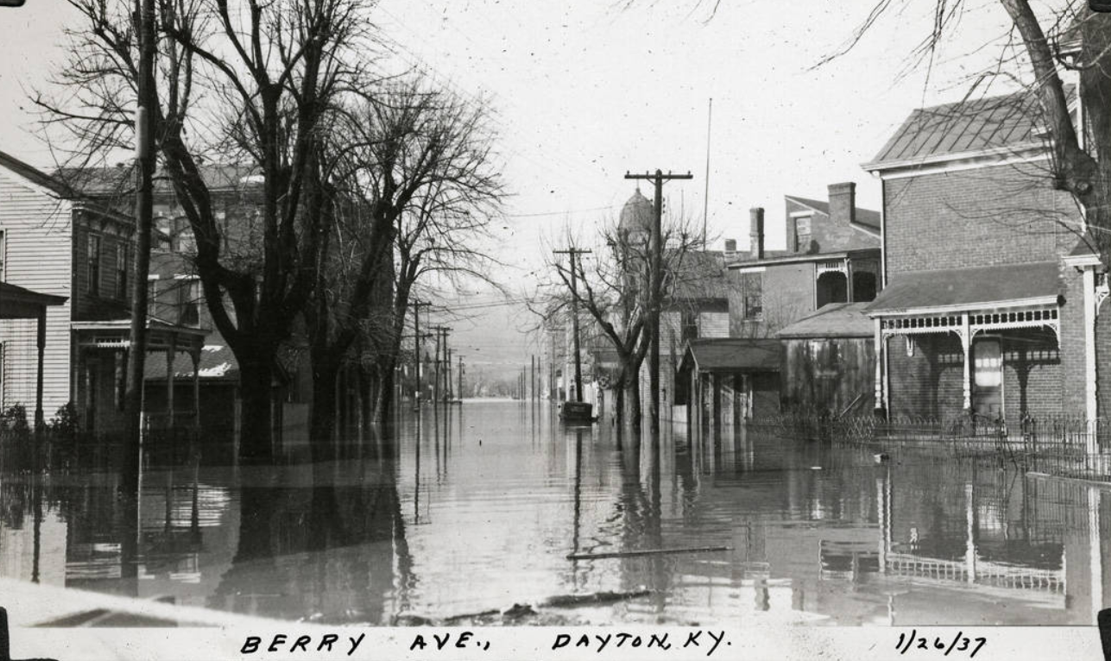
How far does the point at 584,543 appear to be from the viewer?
429 inches

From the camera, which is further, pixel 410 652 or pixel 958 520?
pixel 958 520

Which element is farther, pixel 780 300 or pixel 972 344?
pixel 780 300

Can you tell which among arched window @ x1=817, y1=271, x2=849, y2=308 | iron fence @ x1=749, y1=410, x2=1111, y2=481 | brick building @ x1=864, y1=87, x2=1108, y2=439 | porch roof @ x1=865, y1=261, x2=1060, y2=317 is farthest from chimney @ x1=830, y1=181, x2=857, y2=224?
porch roof @ x1=865, y1=261, x2=1060, y2=317

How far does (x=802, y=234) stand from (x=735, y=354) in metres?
7.07

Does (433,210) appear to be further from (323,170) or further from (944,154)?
(944,154)

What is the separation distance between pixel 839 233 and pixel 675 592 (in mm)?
37055

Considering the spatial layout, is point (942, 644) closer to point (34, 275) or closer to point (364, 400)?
point (34, 275)

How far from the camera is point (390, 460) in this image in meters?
23.2

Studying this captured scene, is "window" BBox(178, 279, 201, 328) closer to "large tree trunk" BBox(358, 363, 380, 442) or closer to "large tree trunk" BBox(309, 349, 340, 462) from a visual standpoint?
"large tree trunk" BBox(309, 349, 340, 462)

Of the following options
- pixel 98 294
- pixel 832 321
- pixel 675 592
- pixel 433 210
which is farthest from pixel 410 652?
pixel 832 321

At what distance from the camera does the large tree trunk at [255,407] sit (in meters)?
19.6

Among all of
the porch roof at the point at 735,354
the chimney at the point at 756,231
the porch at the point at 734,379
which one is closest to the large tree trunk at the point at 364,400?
the porch at the point at 734,379

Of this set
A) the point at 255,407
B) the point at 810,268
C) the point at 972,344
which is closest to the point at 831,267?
the point at 810,268

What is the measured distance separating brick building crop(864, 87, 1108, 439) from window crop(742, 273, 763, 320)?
18.5 metres
